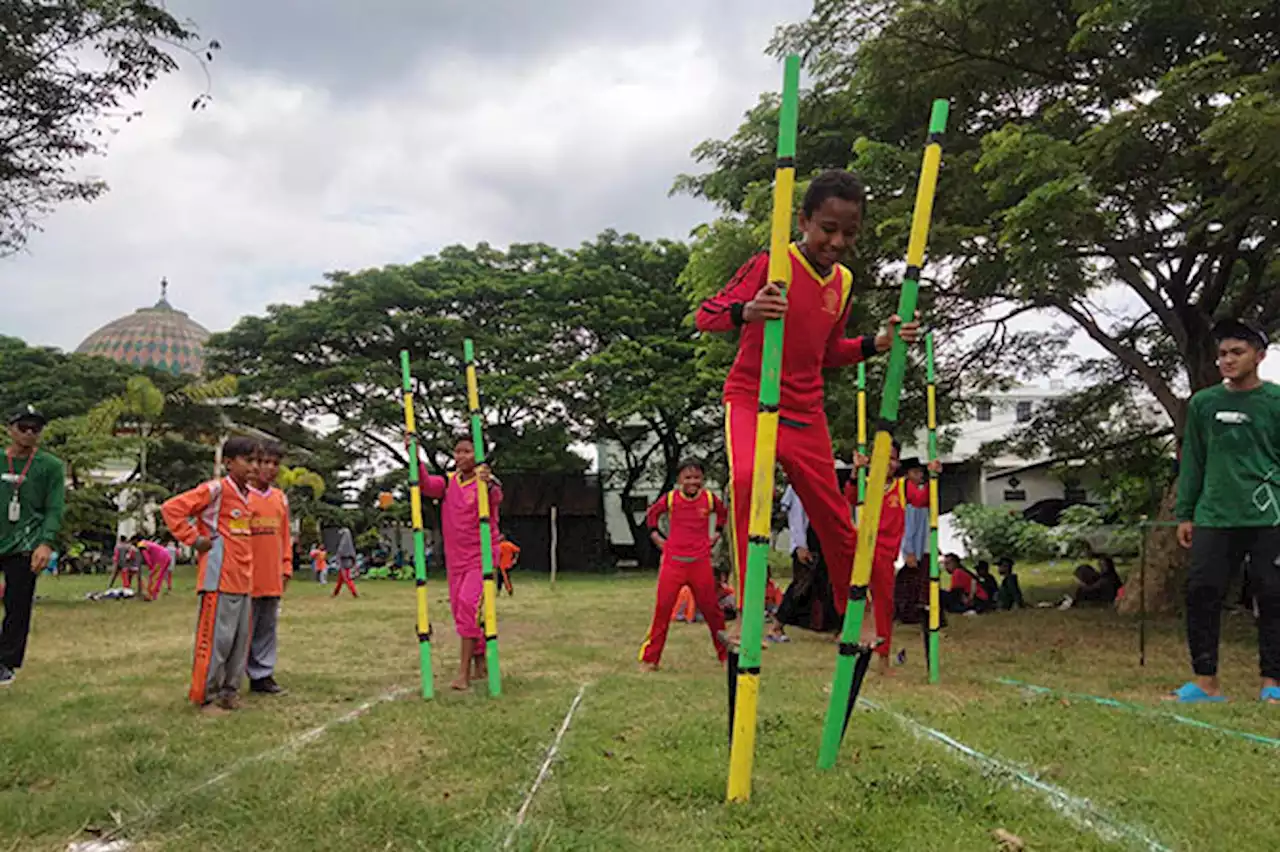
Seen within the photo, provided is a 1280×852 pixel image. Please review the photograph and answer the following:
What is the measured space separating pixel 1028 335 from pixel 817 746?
43.6 feet

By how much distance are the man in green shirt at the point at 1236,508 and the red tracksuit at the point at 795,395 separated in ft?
10.2

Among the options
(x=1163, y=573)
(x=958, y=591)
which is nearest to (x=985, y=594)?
(x=958, y=591)

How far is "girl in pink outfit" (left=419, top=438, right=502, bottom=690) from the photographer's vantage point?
23.7 ft

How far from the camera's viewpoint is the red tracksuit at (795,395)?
404 cm

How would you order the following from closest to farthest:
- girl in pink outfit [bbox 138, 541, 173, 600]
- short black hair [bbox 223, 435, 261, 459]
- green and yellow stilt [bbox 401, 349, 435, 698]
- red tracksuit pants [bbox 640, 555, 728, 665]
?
1. green and yellow stilt [bbox 401, 349, 435, 698]
2. short black hair [bbox 223, 435, 261, 459]
3. red tracksuit pants [bbox 640, 555, 728, 665]
4. girl in pink outfit [bbox 138, 541, 173, 600]

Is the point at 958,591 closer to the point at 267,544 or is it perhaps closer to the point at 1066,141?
the point at 1066,141

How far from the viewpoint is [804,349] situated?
4156mm

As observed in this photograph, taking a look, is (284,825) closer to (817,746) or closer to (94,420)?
(817,746)

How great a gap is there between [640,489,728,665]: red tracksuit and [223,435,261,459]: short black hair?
348cm

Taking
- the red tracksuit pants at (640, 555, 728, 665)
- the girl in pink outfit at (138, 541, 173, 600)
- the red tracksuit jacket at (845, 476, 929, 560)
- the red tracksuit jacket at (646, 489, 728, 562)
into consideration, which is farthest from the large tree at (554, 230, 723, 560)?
the red tracksuit pants at (640, 555, 728, 665)

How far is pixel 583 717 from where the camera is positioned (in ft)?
18.1

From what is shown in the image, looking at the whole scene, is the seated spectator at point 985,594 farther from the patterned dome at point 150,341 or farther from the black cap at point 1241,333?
the patterned dome at point 150,341

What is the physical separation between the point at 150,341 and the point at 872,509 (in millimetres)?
53226

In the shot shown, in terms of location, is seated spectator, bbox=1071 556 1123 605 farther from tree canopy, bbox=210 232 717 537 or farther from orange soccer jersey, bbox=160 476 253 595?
tree canopy, bbox=210 232 717 537
